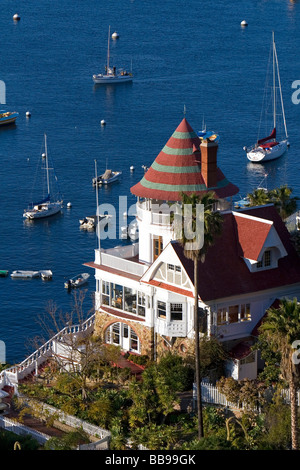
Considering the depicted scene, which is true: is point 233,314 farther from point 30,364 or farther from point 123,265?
point 30,364

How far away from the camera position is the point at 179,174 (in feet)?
283

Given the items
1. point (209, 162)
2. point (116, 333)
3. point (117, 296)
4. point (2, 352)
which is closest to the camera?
point (209, 162)

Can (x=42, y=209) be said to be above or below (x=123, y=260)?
below

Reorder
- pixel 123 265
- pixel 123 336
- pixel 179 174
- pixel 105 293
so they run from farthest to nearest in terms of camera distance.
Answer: pixel 105 293
pixel 123 336
pixel 123 265
pixel 179 174

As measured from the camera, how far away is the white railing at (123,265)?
86.2 m

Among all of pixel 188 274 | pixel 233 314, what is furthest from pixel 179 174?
pixel 233 314

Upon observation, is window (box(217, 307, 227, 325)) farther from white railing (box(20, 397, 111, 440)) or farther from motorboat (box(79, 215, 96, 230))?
motorboat (box(79, 215, 96, 230))

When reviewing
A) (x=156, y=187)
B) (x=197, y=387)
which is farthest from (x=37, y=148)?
(x=197, y=387)

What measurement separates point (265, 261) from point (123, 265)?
34.0 feet

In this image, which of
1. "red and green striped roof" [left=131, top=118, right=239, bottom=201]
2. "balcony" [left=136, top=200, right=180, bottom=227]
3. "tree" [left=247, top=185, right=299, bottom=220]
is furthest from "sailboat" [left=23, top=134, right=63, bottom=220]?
"red and green striped roof" [left=131, top=118, right=239, bottom=201]

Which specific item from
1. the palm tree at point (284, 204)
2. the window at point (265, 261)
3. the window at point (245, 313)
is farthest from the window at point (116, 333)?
the palm tree at point (284, 204)

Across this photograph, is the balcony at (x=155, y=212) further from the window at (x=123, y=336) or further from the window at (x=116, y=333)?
the window at (x=116, y=333)
